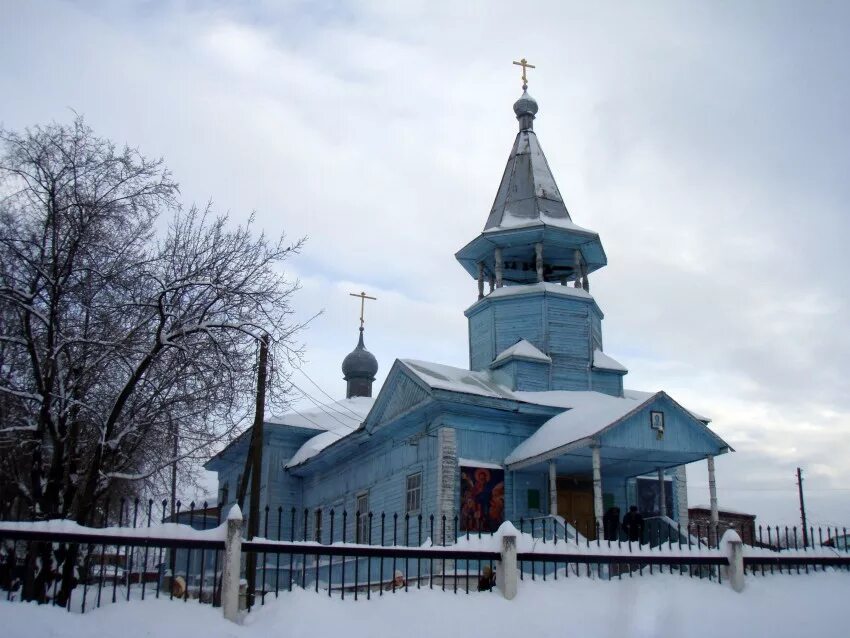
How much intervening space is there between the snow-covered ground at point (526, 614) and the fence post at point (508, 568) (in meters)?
0.14

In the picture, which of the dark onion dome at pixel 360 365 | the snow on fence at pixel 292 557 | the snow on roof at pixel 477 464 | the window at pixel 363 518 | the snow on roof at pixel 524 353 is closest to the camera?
the snow on fence at pixel 292 557

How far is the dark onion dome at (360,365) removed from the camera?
36156mm

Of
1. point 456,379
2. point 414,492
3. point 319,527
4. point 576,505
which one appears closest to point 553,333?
point 456,379

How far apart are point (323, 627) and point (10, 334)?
8073 millimetres

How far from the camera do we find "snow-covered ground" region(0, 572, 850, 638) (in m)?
7.80

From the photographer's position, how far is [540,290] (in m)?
22.4

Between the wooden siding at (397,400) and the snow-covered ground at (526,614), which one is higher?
the wooden siding at (397,400)

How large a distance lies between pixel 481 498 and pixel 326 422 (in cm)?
1300

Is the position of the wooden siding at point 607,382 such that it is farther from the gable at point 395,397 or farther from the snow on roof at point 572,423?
the gable at point 395,397

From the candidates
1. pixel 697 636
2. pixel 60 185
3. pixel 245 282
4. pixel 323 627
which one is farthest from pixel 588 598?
pixel 60 185

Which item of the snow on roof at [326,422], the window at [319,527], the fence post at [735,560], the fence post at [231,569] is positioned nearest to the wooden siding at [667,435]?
the fence post at [735,560]

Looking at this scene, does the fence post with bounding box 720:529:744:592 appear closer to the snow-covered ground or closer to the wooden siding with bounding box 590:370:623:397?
the snow-covered ground

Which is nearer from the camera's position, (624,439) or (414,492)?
(624,439)

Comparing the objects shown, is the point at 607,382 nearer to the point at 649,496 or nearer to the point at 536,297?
the point at 536,297
